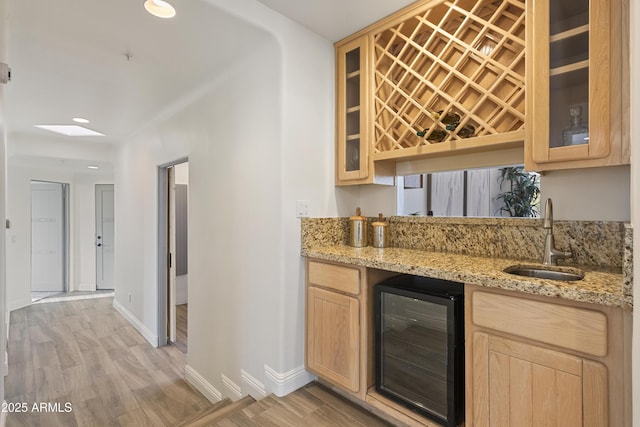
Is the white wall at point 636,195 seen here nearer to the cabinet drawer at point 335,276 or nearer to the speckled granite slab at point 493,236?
the speckled granite slab at point 493,236

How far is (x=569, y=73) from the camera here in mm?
1405

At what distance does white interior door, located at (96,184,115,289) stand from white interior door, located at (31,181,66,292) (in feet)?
1.82

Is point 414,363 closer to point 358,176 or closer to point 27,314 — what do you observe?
point 358,176

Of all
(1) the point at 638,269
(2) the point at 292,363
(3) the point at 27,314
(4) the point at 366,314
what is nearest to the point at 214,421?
(2) the point at 292,363

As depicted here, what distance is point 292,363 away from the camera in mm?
2039

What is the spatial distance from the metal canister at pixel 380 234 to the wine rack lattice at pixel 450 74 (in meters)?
0.50

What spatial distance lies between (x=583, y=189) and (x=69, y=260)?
7.60 meters

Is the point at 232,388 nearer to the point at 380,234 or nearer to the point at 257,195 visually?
the point at 257,195

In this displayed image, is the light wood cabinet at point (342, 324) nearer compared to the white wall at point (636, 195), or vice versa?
the white wall at point (636, 195)

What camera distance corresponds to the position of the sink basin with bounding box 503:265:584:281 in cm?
142

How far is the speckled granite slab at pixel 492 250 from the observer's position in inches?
44.6

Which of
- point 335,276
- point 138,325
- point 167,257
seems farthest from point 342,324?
point 138,325

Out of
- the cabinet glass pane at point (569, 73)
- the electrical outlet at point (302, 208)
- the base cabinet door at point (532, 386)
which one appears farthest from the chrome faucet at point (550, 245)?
the electrical outlet at point (302, 208)

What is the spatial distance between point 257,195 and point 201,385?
6.21 feet
